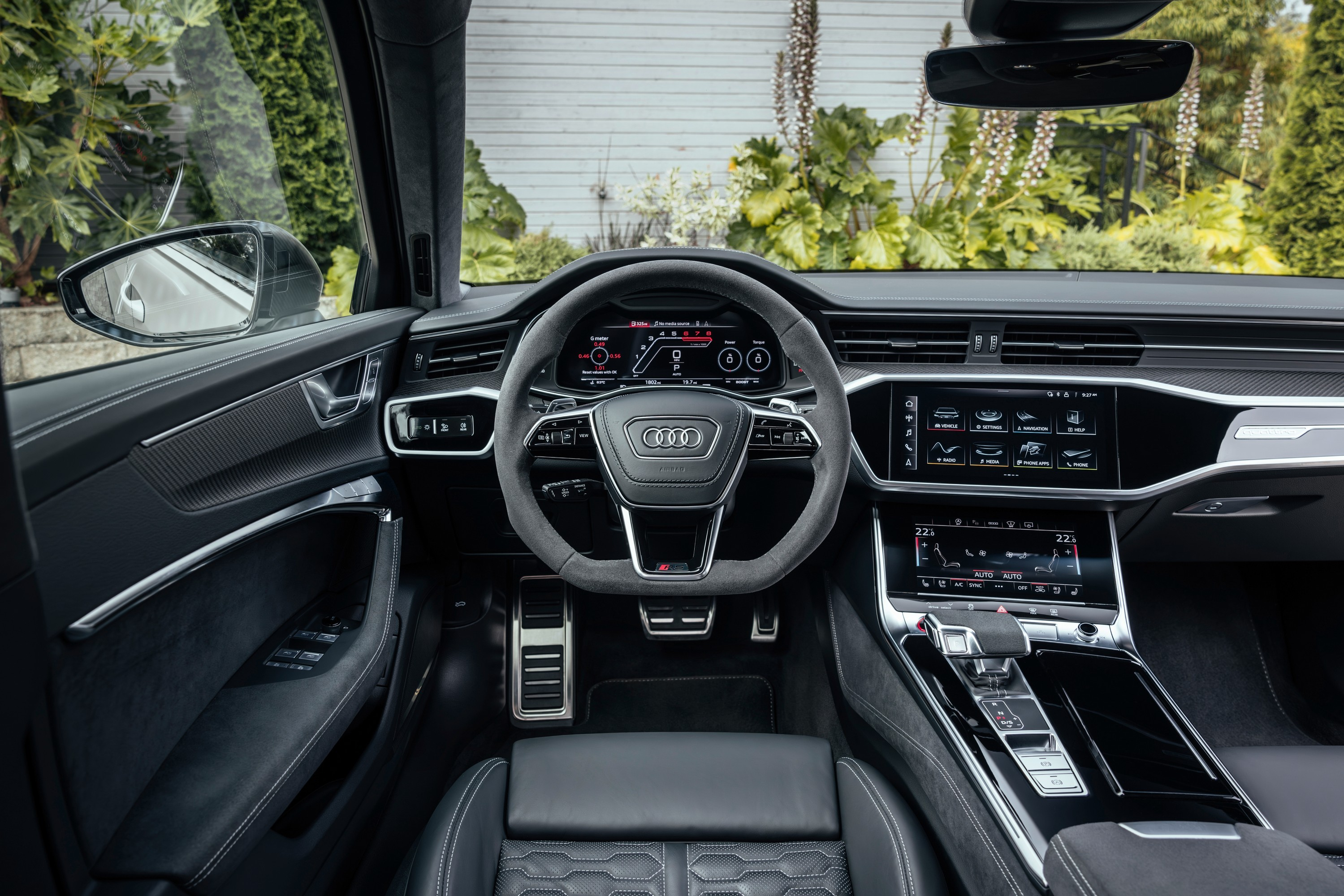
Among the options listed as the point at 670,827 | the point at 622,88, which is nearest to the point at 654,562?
the point at 670,827

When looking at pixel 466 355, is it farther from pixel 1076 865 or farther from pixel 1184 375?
pixel 1184 375

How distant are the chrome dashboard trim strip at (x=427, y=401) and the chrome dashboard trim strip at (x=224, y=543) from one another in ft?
0.38

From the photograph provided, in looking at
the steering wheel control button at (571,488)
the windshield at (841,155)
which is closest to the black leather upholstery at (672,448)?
the steering wheel control button at (571,488)

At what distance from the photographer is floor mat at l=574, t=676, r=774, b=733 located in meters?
2.40

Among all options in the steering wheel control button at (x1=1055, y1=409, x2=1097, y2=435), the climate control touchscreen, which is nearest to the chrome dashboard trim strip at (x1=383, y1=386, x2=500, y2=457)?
the climate control touchscreen

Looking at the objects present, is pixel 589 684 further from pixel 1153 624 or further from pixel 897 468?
pixel 1153 624

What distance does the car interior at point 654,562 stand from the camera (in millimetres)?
1081

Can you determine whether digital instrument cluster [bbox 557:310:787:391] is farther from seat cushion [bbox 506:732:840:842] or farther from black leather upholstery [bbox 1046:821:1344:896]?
black leather upholstery [bbox 1046:821:1344:896]

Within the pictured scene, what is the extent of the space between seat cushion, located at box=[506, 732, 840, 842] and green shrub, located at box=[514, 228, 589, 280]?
360cm

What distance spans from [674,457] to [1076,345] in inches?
44.2

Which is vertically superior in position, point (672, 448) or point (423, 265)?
point (423, 265)

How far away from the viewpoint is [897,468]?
6.40 feet

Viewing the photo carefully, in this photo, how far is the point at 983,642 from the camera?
1.72 metres

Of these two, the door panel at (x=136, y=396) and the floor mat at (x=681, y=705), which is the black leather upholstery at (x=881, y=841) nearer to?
the floor mat at (x=681, y=705)
